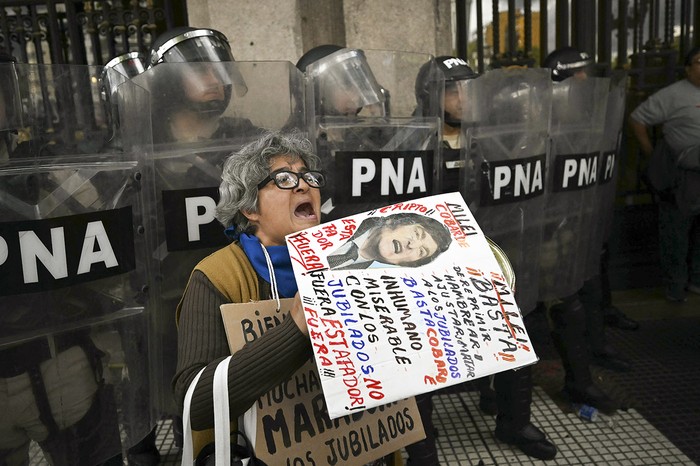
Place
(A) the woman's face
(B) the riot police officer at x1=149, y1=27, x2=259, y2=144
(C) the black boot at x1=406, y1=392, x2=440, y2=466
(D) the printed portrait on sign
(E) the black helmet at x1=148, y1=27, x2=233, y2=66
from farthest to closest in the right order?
(C) the black boot at x1=406, y1=392, x2=440, y2=466 → (E) the black helmet at x1=148, y1=27, x2=233, y2=66 → (B) the riot police officer at x1=149, y1=27, x2=259, y2=144 → (A) the woman's face → (D) the printed portrait on sign

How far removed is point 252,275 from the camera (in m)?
1.68

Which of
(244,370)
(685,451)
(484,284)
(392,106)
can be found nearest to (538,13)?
(392,106)

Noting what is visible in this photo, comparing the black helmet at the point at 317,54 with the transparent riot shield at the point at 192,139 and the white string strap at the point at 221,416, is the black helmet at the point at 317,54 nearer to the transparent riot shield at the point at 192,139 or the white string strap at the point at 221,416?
the transparent riot shield at the point at 192,139

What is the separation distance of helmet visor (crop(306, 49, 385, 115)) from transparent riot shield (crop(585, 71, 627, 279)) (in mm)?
1562

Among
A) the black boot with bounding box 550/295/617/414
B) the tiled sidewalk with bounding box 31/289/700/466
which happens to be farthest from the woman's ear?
the black boot with bounding box 550/295/617/414

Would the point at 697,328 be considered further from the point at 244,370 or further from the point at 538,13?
the point at 244,370

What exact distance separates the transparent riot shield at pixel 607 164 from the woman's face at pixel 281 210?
206 centimetres

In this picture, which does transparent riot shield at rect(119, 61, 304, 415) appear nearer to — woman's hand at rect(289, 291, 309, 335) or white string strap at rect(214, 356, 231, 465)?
white string strap at rect(214, 356, 231, 465)

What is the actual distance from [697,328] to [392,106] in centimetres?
354

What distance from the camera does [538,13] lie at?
498cm

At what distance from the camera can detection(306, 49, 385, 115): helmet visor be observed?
91.2 inches

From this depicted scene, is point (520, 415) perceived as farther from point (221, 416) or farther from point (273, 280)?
point (221, 416)

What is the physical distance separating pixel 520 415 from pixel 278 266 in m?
1.95

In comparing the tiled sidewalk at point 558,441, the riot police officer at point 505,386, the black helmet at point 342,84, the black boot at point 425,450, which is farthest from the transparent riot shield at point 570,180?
the black helmet at point 342,84
